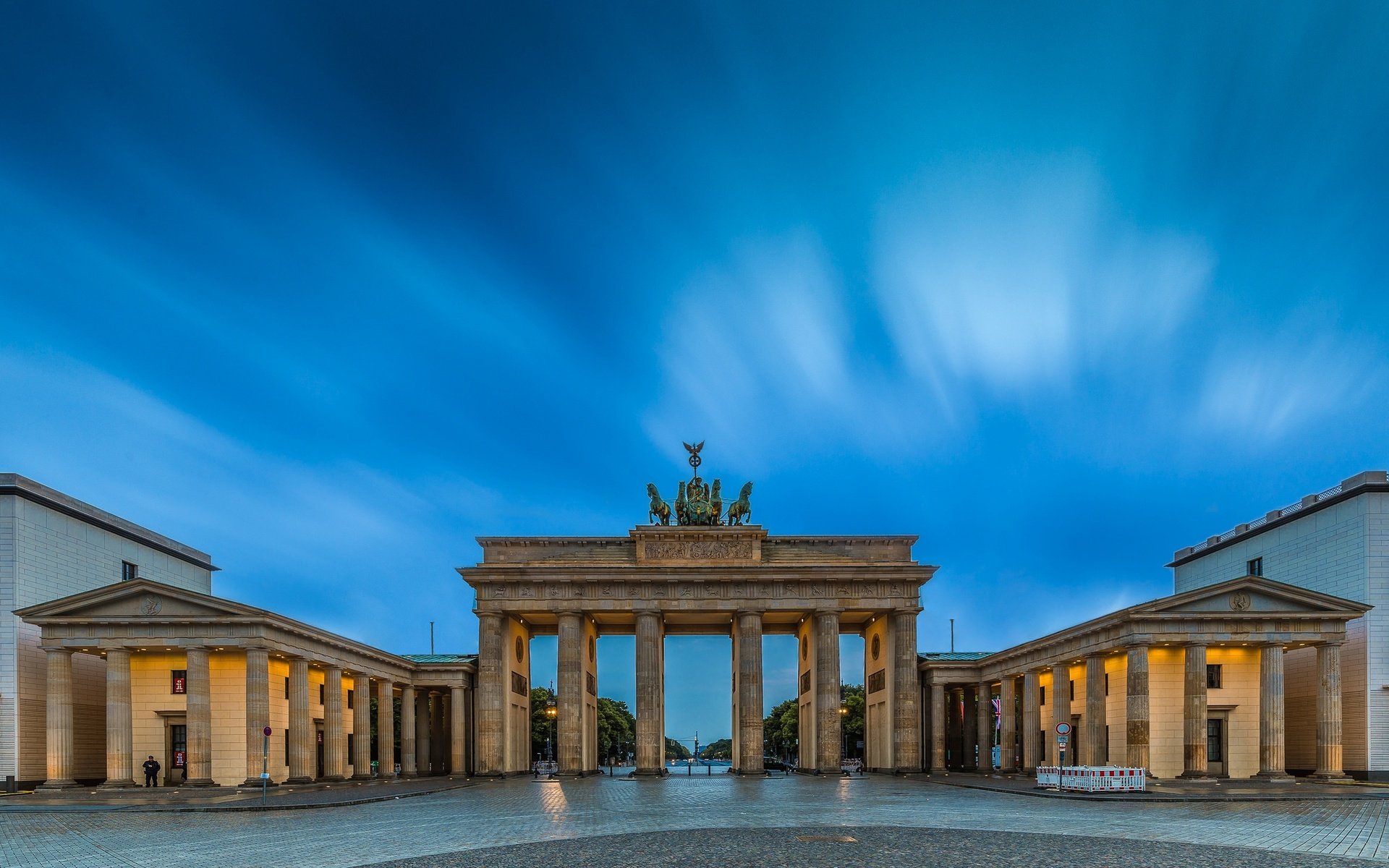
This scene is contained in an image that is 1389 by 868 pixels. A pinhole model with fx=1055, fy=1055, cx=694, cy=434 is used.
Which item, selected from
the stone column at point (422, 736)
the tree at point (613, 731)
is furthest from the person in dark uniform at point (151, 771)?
the tree at point (613, 731)

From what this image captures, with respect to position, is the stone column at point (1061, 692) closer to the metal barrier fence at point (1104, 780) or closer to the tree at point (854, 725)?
the metal barrier fence at point (1104, 780)

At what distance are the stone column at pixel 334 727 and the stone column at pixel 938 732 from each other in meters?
36.1

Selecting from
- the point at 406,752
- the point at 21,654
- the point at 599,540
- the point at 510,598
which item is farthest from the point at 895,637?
the point at 21,654

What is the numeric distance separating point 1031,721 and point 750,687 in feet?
55.8

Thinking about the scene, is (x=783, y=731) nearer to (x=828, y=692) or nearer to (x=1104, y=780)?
(x=828, y=692)

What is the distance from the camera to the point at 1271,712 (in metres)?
50.8

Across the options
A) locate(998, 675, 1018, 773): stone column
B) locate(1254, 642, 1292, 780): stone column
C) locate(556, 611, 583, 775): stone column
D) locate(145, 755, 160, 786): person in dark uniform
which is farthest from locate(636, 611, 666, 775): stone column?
locate(1254, 642, 1292, 780): stone column

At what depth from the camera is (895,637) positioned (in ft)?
223

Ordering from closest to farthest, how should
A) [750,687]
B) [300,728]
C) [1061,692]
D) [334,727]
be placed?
[300,728] → [334,727] → [1061,692] → [750,687]

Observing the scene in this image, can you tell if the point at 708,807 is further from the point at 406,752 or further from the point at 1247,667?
the point at 406,752

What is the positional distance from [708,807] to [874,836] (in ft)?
41.1

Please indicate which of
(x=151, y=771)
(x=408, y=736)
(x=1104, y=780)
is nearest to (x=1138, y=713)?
(x=1104, y=780)

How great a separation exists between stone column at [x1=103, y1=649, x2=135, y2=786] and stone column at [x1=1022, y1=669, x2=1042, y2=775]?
47342 millimetres

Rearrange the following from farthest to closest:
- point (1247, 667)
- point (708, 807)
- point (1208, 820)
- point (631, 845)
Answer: point (1247, 667), point (708, 807), point (1208, 820), point (631, 845)
